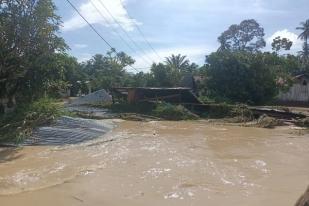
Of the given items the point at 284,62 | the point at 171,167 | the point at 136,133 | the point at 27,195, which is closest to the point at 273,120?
the point at 136,133

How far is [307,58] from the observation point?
193 ft

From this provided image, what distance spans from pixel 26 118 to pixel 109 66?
44231 millimetres

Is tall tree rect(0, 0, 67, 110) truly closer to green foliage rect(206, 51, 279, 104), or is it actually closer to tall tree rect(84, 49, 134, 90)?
green foliage rect(206, 51, 279, 104)

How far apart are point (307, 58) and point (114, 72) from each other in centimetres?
2504

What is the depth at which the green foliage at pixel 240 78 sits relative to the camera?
31812 millimetres

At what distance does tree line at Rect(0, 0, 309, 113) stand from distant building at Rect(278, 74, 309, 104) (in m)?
0.96

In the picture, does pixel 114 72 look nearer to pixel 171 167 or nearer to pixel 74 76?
pixel 74 76

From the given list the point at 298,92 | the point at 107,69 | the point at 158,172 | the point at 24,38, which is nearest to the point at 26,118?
the point at 24,38

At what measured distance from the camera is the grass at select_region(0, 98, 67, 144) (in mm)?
13297

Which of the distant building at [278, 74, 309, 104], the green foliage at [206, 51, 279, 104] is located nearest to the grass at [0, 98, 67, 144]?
the green foliage at [206, 51, 279, 104]

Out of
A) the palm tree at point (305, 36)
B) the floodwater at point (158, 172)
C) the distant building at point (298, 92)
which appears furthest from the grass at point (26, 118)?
the palm tree at point (305, 36)

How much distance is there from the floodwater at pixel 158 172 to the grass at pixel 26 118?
1.08 meters

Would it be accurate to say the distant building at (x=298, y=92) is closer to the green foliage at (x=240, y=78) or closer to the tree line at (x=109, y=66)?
the tree line at (x=109, y=66)

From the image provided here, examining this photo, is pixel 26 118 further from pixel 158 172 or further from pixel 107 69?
pixel 107 69
